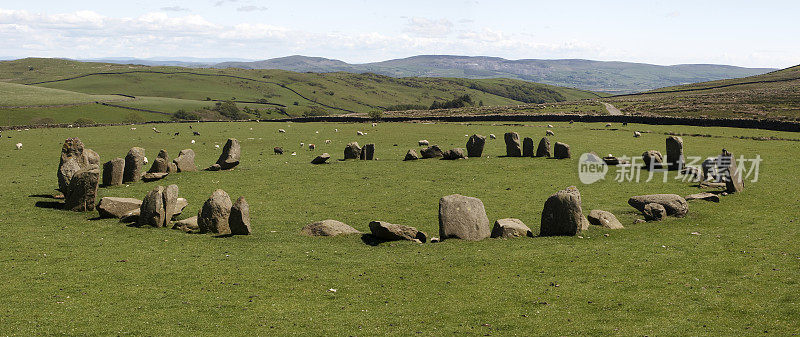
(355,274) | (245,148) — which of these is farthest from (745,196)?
(245,148)

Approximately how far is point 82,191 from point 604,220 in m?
25.5

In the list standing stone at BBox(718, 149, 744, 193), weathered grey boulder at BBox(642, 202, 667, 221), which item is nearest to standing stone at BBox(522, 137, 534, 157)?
standing stone at BBox(718, 149, 744, 193)

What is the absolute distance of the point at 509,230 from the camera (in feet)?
78.7

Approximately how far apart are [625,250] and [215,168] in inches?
1174

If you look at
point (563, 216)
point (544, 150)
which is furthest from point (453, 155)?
point (563, 216)

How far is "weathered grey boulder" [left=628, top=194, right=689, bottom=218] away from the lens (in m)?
26.9

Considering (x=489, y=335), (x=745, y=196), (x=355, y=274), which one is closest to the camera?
(x=489, y=335)

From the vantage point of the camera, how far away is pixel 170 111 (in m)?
161

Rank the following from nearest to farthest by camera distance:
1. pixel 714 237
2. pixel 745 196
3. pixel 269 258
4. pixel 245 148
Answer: pixel 269 258, pixel 714 237, pixel 745 196, pixel 245 148

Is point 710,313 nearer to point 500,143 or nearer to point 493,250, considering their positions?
point 493,250

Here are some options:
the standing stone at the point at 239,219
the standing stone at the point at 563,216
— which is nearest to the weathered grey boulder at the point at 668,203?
the standing stone at the point at 563,216

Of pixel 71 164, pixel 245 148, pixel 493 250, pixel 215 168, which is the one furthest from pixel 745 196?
pixel 245 148

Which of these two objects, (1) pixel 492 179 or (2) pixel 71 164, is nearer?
(2) pixel 71 164

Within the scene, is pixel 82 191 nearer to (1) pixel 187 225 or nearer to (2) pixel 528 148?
(1) pixel 187 225
